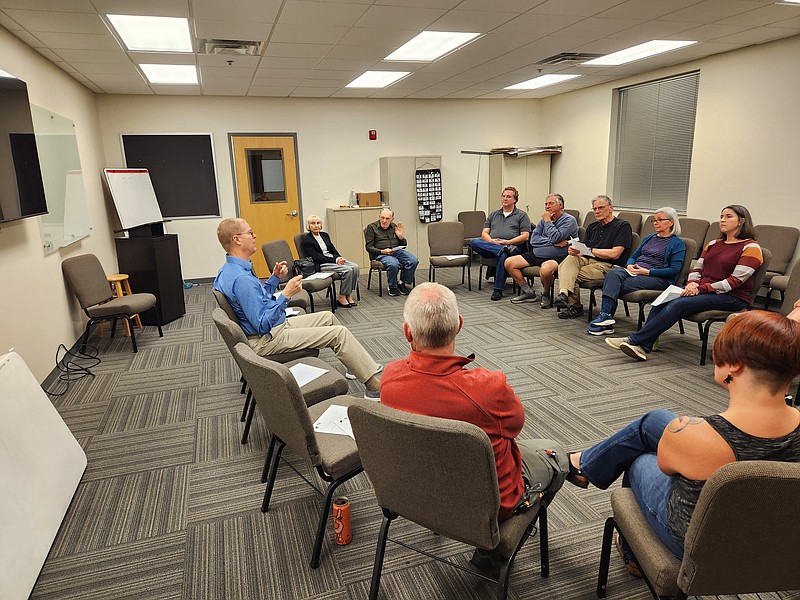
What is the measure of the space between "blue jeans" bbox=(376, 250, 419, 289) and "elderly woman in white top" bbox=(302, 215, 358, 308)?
478 mm

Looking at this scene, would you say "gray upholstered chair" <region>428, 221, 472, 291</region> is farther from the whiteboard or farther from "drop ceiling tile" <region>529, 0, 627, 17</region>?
the whiteboard

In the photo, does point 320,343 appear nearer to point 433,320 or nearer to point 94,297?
point 433,320

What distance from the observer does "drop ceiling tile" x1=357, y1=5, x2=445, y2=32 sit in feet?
12.7

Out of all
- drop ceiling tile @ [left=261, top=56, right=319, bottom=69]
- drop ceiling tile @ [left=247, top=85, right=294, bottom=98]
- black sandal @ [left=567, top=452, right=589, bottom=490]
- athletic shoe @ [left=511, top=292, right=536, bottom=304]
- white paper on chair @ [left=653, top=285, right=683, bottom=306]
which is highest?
drop ceiling tile @ [left=247, top=85, right=294, bottom=98]

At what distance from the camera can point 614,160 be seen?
7.54 meters

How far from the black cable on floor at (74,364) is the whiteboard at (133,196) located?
1.86 metres

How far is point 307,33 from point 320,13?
1.84 feet

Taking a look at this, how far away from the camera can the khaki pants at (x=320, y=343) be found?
322cm

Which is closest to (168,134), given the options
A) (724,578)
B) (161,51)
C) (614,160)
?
(161,51)

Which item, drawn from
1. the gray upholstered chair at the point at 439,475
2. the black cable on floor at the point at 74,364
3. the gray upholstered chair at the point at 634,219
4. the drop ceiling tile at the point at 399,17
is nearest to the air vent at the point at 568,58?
the drop ceiling tile at the point at 399,17

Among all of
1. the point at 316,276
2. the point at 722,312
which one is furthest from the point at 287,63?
the point at 722,312

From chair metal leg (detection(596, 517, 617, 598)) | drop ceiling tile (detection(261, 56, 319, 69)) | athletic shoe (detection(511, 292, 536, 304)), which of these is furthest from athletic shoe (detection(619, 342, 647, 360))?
drop ceiling tile (detection(261, 56, 319, 69))

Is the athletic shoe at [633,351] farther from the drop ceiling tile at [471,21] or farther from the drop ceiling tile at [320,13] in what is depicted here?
the drop ceiling tile at [320,13]

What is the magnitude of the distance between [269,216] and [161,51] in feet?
11.2
